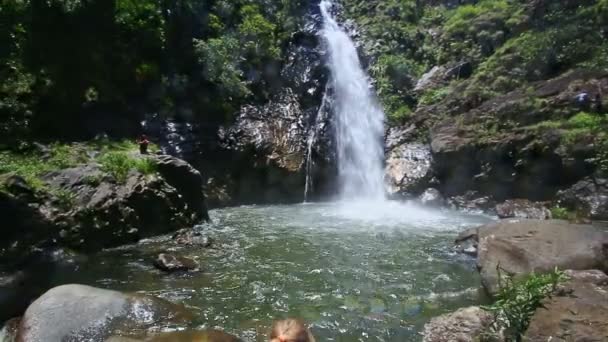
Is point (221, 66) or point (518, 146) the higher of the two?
point (221, 66)

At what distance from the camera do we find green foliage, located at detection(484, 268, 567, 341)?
5840mm

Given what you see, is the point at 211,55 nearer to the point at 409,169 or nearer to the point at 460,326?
the point at 409,169

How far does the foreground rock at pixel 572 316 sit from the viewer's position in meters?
5.55

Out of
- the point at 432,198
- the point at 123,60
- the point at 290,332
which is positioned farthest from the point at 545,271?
the point at 123,60

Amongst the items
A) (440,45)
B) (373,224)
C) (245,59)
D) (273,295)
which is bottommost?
(273,295)

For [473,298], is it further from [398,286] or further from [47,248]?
[47,248]

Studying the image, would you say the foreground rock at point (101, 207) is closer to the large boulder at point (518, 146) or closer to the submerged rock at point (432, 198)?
the submerged rock at point (432, 198)

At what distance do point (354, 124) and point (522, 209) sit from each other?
10.3 meters

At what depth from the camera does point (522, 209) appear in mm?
15328

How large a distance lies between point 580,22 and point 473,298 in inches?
695

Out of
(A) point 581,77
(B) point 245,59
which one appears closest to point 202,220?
(B) point 245,59

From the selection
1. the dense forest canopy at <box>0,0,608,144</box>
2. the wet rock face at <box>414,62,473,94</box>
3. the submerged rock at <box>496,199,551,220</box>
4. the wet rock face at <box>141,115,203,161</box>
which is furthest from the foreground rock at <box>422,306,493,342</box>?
the wet rock face at <box>414,62,473,94</box>

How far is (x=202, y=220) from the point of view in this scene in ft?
50.5

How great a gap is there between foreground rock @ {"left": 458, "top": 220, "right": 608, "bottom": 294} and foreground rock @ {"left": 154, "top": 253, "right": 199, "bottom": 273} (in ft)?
19.9
